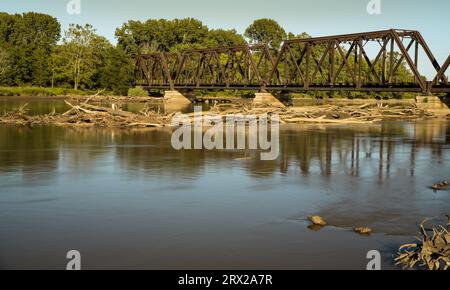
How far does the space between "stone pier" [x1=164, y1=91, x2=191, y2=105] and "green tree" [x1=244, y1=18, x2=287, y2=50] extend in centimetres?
6212

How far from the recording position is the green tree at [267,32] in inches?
6412

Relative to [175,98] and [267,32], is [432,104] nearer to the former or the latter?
[175,98]

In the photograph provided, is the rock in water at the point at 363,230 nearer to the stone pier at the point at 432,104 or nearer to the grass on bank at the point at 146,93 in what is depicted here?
the stone pier at the point at 432,104

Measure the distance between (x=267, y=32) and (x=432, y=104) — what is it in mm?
110144

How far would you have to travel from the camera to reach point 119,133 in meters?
32.1

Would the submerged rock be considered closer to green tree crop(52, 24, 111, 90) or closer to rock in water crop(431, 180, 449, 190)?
rock in water crop(431, 180, 449, 190)

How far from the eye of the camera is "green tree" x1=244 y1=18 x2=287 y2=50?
16288 cm

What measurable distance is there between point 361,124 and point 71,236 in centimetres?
3508

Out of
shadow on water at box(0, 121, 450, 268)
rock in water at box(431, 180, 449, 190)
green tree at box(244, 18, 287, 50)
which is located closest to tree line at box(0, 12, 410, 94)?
green tree at box(244, 18, 287, 50)

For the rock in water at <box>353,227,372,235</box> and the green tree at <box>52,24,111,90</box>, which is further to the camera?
the green tree at <box>52,24,111,90</box>

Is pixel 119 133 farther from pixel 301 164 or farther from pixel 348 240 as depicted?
pixel 348 240

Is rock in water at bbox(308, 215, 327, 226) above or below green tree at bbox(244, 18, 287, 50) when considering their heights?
below

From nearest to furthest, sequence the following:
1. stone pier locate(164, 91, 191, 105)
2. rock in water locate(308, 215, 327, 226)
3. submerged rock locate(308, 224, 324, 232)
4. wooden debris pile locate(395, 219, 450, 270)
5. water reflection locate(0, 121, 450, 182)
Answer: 1. wooden debris pile locate(395, 219, 450, 270)
2. submerged rock locate(308, 224, 324, 232)
3. rock in water locate(308, 215, 327, 226)
4. water reflection locate(0, 121, 450, 182)
5. stone pier locate(164, 91, 191, 105)
